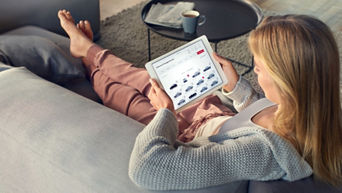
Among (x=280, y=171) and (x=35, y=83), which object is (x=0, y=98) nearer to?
(x=35, y=83)

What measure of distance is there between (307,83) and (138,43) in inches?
70.9

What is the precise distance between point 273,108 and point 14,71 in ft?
2.55

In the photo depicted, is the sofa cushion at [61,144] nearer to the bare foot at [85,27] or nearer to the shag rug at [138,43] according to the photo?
the bare foot at [85,27]

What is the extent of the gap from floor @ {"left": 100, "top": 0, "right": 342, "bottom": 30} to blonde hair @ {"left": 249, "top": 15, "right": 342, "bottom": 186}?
2.18 metres

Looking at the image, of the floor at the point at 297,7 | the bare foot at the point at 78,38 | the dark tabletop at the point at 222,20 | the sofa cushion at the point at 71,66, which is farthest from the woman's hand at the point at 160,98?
the floor at the point at 297,7

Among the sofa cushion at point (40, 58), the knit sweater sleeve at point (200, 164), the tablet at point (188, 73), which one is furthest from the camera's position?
the sofa cushion at point (40, 58)

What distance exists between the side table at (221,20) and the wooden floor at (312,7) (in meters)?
1.05

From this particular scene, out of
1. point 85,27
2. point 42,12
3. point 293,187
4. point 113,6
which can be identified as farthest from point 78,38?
point 113,6

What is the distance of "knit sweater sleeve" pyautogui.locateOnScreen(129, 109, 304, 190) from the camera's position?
84 centimetres

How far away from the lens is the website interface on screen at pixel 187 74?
1.22 metres

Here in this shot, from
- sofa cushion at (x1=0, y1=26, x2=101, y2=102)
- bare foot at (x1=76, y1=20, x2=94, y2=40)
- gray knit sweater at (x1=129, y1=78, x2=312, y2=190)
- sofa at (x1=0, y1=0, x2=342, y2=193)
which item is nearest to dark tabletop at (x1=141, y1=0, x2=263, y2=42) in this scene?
bare foot at (x1=76, y1=20, x2=94, y2=40)

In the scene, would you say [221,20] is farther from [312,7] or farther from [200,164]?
[312,7]

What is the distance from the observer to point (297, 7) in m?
3.10

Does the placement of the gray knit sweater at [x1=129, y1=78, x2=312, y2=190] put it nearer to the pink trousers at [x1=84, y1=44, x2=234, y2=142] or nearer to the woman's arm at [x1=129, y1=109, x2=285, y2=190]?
the woman's arm at [x1=129, y1=109, x2=285, y2=190]
